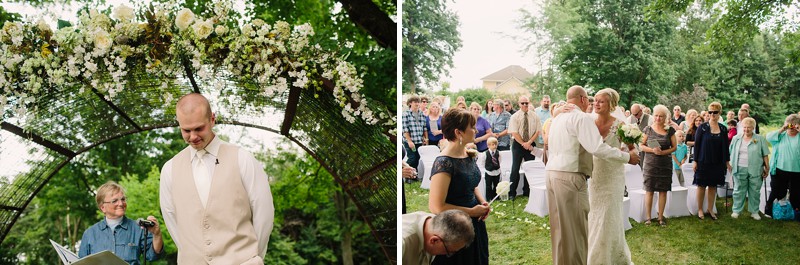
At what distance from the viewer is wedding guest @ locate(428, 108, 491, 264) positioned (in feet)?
11.5

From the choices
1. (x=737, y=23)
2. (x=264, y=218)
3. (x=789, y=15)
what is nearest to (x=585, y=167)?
(x=737, y=23)

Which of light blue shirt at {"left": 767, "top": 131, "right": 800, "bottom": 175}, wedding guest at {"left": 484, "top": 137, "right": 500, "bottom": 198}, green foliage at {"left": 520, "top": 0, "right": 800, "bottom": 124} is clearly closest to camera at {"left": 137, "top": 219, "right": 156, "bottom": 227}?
wedding guest at {"left": 484, "top": 137, "right": 500, "bottom": 198}

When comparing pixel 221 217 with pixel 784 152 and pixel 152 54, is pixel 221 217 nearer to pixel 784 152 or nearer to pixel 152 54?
pixel 152 54

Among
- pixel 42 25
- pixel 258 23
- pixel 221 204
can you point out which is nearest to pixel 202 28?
pixel 258 23

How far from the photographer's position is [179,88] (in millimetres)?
3900

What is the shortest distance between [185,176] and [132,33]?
3.64 feet

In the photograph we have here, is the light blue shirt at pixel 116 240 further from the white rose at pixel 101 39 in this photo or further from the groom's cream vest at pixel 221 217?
the groom's cream vest at pixel 221 217

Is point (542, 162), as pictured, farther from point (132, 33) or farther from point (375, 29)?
point (132, 33)

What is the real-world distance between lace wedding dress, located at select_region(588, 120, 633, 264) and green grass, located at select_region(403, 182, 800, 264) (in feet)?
0.48

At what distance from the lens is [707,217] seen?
4.12 meters

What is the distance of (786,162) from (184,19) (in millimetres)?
3606

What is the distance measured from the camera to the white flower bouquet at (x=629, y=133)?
387 cm

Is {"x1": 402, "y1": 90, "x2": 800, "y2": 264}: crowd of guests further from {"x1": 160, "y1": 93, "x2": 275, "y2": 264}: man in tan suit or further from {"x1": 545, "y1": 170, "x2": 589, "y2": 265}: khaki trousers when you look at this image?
{"x1": 160, "y1": 93, "x2": 275, "y2": 264}: man in tan suit

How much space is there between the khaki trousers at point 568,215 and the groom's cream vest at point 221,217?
1973 mm
